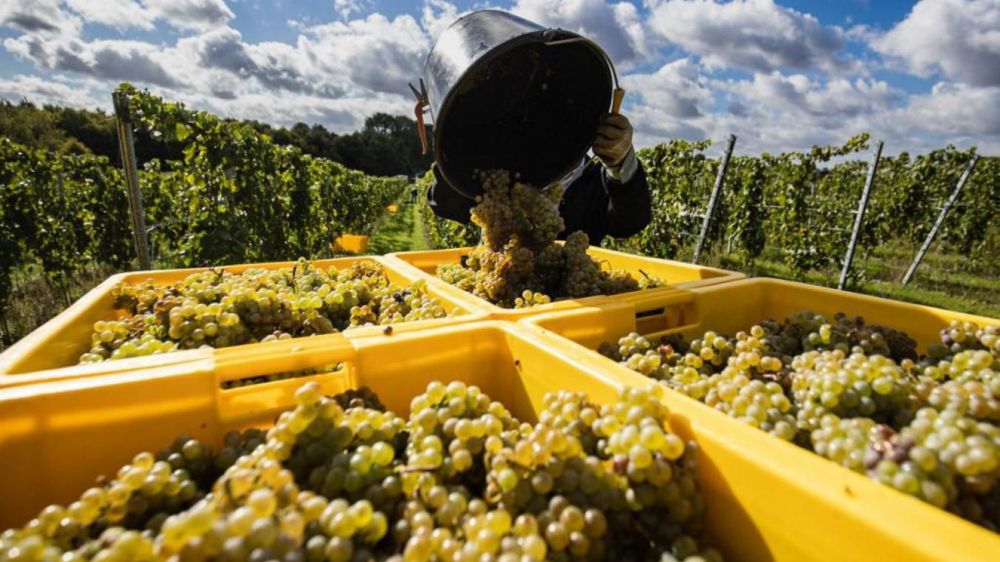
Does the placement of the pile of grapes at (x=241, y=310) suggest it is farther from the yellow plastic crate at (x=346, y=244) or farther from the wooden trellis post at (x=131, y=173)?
the yellow plastic crate at (x=346, y=244)

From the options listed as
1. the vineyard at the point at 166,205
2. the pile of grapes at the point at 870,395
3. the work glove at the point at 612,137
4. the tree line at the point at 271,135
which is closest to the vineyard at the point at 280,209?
the vineyard at the point at 166,205

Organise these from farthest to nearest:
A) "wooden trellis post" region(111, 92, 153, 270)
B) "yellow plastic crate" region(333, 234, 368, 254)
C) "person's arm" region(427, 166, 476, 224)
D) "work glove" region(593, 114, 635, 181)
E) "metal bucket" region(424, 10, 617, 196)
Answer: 1. "yellow plastic crate" region(333, 234, 368, 254)
2. "wooden trellis post" region(111, 92, 153, 270)
3. "person's arm" region(427, 166, 476, 224)
4. "work glove" region(593, 114, 635, 181)
5. "metal bucket" region(424, 10, 617, 196)

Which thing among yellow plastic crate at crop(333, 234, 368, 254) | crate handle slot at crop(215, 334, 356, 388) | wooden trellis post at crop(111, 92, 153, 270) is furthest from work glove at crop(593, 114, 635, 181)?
yellow plastic crate at crop(333, 234, 368, 254)

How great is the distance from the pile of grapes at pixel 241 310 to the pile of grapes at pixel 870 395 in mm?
866

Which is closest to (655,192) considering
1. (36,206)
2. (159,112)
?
(159,112)

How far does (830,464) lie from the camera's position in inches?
29.5

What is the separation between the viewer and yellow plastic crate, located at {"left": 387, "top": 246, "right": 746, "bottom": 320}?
165 cm

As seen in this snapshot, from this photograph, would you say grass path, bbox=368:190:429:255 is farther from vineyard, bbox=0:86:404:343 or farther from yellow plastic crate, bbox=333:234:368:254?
vineyard, bbox=0:86:404:343

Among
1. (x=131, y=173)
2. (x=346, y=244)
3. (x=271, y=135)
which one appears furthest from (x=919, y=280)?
(x=271, y=135)

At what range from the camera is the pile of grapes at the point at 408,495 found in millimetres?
665

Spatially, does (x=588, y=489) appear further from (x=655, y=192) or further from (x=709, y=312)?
(x=655, y=192)

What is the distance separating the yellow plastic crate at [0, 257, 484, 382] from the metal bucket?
27.9 inches

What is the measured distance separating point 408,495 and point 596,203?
146 inches

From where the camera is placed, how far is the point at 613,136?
8.07ft
